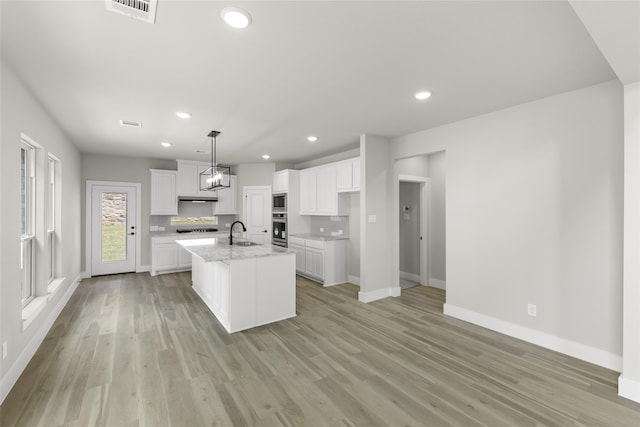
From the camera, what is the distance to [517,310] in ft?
10.8

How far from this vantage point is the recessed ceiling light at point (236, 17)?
172 centimetres

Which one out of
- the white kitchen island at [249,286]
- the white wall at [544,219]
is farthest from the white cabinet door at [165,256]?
the white wall at [544,219]

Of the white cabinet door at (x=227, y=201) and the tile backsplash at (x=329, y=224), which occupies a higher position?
the white cabinet door at (x=227, y=201)

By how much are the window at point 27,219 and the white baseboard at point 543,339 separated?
509 centimetres

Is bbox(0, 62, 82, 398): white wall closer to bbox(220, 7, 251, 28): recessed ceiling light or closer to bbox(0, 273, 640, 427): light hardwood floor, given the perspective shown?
bbox(0, 273, 640, 427): light hardwood floor

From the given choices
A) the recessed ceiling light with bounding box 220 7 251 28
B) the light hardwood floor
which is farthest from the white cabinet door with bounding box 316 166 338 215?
the recessed ceiling light with bounding box 220 7 251 28

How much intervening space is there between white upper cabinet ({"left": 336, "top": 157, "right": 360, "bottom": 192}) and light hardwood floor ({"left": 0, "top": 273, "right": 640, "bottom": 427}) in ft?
7.41

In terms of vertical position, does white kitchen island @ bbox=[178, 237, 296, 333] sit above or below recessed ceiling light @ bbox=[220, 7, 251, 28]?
below

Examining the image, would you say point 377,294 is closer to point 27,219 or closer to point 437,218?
point 437,218

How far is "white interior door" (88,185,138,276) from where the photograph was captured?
6.18 meters

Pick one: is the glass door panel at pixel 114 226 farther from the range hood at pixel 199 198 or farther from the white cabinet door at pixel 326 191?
the white cabinet door at pixel 326 191

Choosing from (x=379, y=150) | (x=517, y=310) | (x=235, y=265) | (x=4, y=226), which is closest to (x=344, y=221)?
(x=379, y=150)

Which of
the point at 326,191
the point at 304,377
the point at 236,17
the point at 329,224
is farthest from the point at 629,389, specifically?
the point at 329,224

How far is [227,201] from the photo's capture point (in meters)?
7.39
